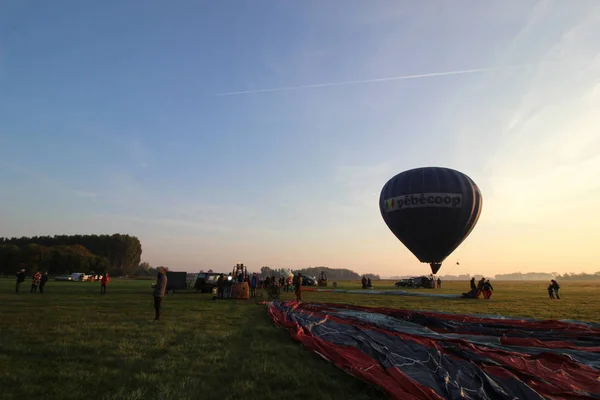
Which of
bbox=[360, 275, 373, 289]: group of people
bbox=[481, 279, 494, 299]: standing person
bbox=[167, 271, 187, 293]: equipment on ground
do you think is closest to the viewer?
bbox=[481, 279, 494, 299]: standing person

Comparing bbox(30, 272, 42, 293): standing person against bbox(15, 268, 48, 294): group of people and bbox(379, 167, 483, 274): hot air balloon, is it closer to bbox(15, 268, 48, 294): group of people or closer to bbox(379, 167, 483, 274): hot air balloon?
bbox(15, 268, 48, 294): group of people

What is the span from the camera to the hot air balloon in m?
30.6

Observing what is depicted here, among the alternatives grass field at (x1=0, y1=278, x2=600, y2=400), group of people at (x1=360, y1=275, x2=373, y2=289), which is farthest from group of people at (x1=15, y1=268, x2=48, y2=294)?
group of people at (x1=360, y1=275, x2=373, y2=289)

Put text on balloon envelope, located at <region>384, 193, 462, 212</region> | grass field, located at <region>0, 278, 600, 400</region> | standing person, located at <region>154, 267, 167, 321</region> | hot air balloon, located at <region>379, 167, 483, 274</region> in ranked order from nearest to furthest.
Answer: grass field, located at <region>0, 278, 600, 400</region> < standing person, located at <region>154, 267, 167, 321</region> < text on balloon envelope, located at <region>384, 193, 462, 212</region> < hot air balloon, located at <region>379, 167, 483, 274</region>

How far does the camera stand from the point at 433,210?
3034 cm

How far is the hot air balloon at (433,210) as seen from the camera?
30578 mm

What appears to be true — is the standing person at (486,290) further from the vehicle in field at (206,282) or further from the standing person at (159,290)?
the standing person at (159,290)

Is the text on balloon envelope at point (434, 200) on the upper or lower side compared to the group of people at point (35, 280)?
upper

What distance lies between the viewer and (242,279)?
27.8m

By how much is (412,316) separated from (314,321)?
12.2 ft

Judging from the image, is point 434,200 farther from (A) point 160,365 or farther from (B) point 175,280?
(A) point 160,365

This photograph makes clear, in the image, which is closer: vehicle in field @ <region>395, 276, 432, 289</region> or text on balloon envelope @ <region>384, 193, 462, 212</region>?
text on balloon envelope @ <region>384, 193, 462, 212</region>

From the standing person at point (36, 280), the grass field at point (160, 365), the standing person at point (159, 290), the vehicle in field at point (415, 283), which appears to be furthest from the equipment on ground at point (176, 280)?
the vehicle in field at point (415, 283)

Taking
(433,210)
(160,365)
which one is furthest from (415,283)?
(160,365)
